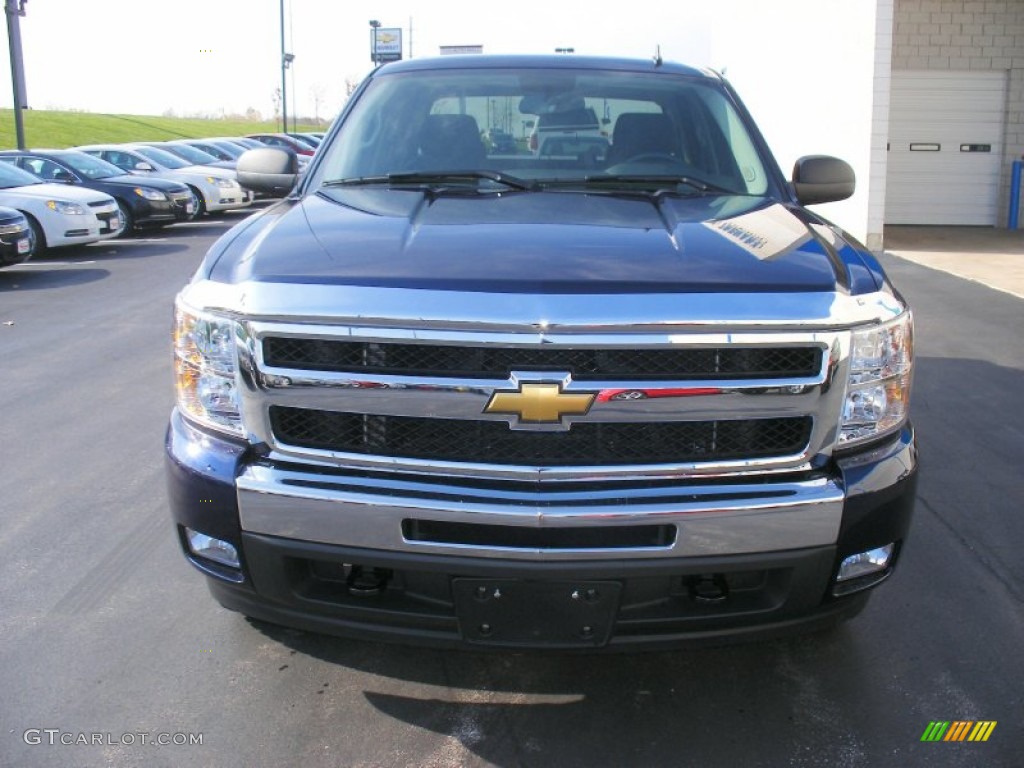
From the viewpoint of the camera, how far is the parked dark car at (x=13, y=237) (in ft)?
41.4

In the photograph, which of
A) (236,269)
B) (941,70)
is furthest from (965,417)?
(941,70)

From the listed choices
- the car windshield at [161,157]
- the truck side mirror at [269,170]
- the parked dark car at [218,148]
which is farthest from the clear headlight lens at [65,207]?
the truck side mirror at [269,170]

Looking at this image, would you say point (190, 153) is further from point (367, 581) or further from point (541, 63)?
point (367, 581)

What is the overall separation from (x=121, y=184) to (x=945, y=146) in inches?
547

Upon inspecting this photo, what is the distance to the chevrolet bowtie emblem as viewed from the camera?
8.65 feet

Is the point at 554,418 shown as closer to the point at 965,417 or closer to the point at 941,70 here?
the point at 965,417

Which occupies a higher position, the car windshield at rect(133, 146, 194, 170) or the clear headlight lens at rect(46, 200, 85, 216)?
the car windshield at rect(133, 146, 194, 170)

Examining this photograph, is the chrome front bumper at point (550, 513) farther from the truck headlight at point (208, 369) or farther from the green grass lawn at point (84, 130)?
the green grass lawn at point (84, 130)

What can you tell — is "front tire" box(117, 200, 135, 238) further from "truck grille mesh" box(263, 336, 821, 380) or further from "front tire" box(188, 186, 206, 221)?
"truck grille mesh" box(263, 336, 821, 380)

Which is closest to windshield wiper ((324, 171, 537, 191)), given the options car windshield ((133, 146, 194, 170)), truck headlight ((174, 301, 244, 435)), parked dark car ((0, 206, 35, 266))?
truck headlight ((174, 301, 244, 435))

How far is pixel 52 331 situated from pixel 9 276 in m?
4.50

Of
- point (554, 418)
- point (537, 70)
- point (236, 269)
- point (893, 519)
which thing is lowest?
point (893, 519)

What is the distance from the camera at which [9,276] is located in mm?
13352

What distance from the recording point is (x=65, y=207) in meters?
14.6
